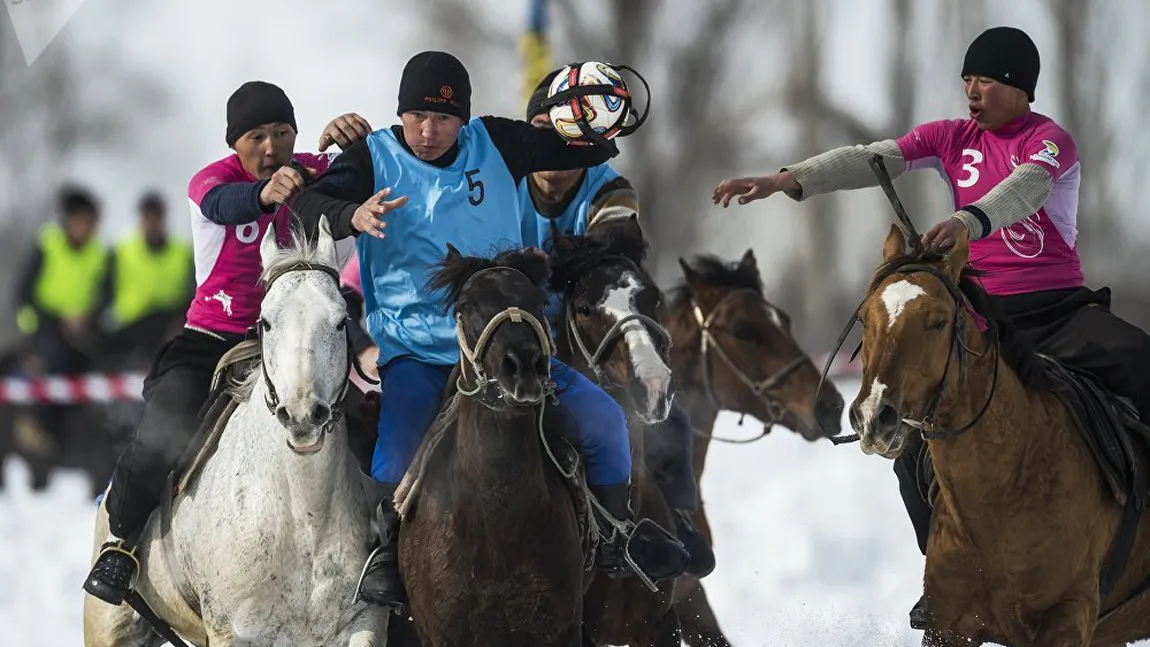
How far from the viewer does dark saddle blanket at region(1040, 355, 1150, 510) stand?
6.64m

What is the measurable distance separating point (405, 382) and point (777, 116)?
21428 mm

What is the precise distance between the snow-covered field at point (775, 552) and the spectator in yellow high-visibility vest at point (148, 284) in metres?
1.42

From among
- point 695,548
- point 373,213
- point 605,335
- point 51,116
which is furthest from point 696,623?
point 51,116

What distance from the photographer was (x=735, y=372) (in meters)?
9.52

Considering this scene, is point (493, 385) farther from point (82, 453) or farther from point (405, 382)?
point (82, 453)

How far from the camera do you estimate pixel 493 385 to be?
19.1 feet

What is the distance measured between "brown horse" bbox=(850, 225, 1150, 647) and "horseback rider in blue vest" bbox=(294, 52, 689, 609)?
3.45 ft

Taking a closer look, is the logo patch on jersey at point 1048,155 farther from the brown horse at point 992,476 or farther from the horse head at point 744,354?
the horse head at point 744,354

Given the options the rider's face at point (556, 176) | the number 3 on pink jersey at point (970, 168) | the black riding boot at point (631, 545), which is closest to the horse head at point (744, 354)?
the rider's face at point (556, 176)

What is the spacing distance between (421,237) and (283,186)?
57cm

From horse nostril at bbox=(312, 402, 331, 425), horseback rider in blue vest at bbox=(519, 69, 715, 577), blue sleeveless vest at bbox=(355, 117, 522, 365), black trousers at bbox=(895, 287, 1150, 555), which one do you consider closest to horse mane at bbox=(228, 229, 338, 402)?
blue sleeveless vest at bbox=(355, 117, 522, 365)

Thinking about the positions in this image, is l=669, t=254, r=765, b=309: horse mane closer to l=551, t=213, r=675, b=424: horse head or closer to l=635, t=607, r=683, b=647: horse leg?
l=551, t=213, r=675, b=424: horse head

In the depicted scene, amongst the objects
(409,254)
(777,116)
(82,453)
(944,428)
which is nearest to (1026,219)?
(944,428)

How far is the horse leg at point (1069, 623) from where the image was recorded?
6.29 metres
